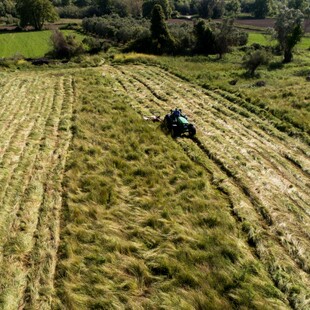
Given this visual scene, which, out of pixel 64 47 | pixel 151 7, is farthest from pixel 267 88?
pixel 151 7

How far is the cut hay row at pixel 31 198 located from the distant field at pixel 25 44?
43.1 meters

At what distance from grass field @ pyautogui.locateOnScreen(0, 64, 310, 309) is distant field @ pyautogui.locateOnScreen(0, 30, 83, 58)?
156 feet

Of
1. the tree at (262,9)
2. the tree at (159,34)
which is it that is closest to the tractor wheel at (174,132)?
the tree at (159,34)

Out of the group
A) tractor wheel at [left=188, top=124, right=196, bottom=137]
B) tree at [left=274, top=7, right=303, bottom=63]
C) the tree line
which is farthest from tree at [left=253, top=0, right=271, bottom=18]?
tractor wheel at [left=188, top=124, right=196, bottom=137]

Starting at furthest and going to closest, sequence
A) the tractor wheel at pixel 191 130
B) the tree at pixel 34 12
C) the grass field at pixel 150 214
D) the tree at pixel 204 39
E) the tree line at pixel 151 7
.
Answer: the tree line at pixel 151 7
the tree at pixel 34 12
the tree at pixel 204 39
the tractor wheel at pixel 191 130
the grass field at pixel 150 214

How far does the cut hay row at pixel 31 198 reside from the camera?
7004 mm

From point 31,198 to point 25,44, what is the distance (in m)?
64.4

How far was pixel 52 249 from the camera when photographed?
798cm

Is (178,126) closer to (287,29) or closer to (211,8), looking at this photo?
(287,29)

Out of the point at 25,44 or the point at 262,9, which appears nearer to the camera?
the point at 25,44

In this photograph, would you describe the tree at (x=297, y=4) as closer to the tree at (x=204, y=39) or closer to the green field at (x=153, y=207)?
the tree at (x=204, y=39)

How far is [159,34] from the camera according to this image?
42.8 metres

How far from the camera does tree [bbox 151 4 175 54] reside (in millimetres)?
42688

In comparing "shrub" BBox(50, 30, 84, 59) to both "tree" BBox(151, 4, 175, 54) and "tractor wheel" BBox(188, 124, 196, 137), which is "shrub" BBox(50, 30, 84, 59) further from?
"tractor wheel" BBox(188, 124, 196, 137)
